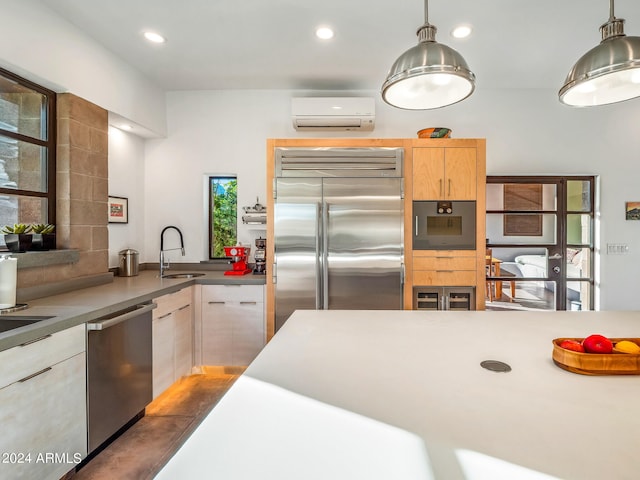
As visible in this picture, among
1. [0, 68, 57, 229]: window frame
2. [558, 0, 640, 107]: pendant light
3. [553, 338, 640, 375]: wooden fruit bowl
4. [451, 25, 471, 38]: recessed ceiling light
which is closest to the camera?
[553, 338, 640, 375]: wooden fruit bowl

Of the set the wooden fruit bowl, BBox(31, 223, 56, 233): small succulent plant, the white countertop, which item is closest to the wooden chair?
the white countertop

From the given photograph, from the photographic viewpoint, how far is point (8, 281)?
1.83 m

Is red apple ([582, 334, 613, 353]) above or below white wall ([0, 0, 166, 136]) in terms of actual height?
below

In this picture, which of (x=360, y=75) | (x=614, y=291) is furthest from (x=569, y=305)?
(x=360, y=75)

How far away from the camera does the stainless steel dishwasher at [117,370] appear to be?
190cm

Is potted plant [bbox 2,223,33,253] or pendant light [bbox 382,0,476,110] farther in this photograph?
potted plant [bbox 2,223,33,253]

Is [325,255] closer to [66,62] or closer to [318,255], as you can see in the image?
[318,255]

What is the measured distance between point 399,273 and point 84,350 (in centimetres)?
237

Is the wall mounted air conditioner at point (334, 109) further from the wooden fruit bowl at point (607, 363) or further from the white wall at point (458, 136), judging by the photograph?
the wooden fruit bowl at point (607, 363)

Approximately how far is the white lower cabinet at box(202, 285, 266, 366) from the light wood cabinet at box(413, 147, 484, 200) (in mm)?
1921

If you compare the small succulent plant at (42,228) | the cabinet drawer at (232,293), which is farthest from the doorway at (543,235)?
the small succulent plant at (42,228)

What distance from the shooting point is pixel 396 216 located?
3.08 m

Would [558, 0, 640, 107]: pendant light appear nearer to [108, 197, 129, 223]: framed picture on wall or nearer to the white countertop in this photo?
the white countertop

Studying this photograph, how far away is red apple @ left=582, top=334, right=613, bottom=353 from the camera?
3.59 feet
